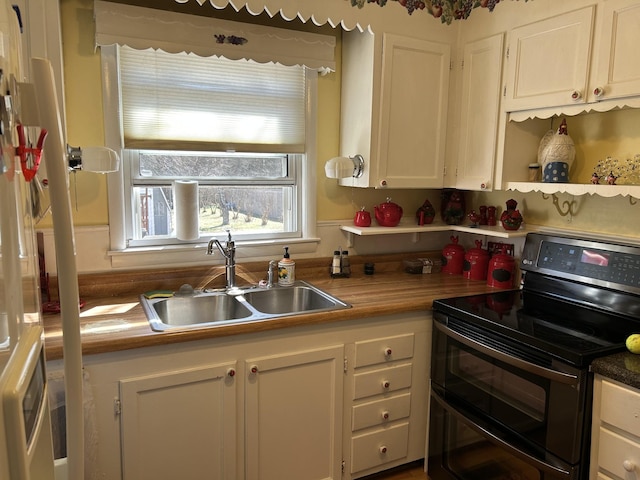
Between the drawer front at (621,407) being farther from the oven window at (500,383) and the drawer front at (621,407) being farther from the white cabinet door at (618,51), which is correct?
the white cabinet door at (618,51)

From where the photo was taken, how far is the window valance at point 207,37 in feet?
6.64

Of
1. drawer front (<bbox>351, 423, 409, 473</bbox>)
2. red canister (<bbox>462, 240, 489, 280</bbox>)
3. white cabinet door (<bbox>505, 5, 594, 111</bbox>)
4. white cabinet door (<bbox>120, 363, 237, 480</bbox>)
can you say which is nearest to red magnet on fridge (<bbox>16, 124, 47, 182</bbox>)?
white cabinet door (<bbox>120, 363, 237, 480</bbox>)

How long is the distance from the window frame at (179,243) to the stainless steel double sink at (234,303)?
0.20 m

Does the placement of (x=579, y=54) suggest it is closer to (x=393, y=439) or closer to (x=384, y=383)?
(x=384, y=383)

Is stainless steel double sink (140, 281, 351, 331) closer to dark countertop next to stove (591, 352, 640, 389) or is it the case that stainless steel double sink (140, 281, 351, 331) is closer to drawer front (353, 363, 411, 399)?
drawer front (353, 363, 411, 399)

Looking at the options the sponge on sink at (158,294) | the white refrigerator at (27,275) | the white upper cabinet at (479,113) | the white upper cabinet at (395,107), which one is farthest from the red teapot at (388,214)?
the white refrigerator at (27,275)

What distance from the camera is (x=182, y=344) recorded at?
5.77 feet

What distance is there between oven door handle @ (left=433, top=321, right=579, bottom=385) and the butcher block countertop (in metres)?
0.19

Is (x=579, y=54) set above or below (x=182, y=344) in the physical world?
above

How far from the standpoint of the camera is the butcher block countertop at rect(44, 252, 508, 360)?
66.6 inches

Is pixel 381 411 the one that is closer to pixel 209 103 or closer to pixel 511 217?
pixel 511 217

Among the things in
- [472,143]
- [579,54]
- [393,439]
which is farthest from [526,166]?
[393,439]

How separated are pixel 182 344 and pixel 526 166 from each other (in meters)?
1.81

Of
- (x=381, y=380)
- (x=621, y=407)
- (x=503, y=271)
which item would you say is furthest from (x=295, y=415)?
(x=503, y=271)
